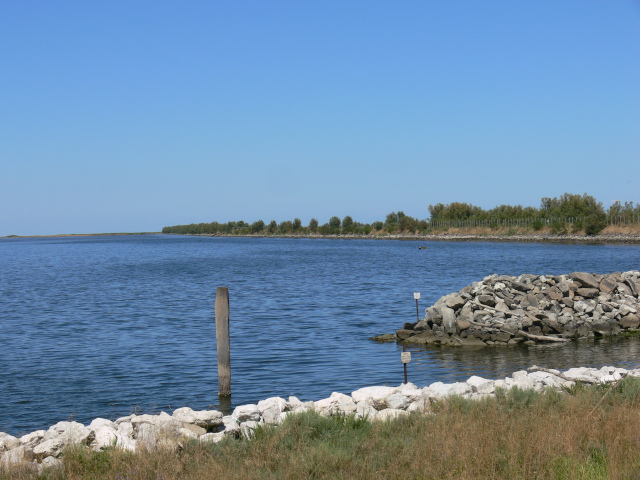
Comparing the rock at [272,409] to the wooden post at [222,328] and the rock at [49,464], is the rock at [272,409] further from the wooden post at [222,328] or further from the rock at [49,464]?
the wooden post at [222,328]

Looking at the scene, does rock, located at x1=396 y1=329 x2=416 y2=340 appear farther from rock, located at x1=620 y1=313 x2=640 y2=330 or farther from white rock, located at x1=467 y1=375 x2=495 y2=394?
white rock, located at x1=467 y1=375 x2=495 y2=394

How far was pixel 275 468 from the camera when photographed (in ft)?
21.2

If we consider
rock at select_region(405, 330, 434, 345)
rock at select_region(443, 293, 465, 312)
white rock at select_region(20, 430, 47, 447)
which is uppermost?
rock at select_region(443, 293, 465, 312)

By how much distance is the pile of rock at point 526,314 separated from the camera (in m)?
20.2

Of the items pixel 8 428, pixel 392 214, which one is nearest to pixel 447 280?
pixel 8 428

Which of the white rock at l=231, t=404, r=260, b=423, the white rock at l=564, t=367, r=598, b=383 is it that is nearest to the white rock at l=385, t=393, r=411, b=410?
the white rock at l=231, t=404, r=260, b=423

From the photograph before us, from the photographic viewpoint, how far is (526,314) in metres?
21.1

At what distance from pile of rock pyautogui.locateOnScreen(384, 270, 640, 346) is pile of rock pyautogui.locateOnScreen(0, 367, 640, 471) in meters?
8.46

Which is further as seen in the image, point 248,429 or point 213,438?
point 248,429

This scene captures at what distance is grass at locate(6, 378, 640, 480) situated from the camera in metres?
6.02

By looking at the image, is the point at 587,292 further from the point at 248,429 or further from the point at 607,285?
the point at 248,429

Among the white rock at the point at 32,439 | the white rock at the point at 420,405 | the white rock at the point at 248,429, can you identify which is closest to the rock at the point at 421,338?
the white rock at the point at 420,405

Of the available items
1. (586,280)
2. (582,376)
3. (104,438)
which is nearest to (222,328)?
(104,438)

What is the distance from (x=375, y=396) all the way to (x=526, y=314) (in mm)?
12794
